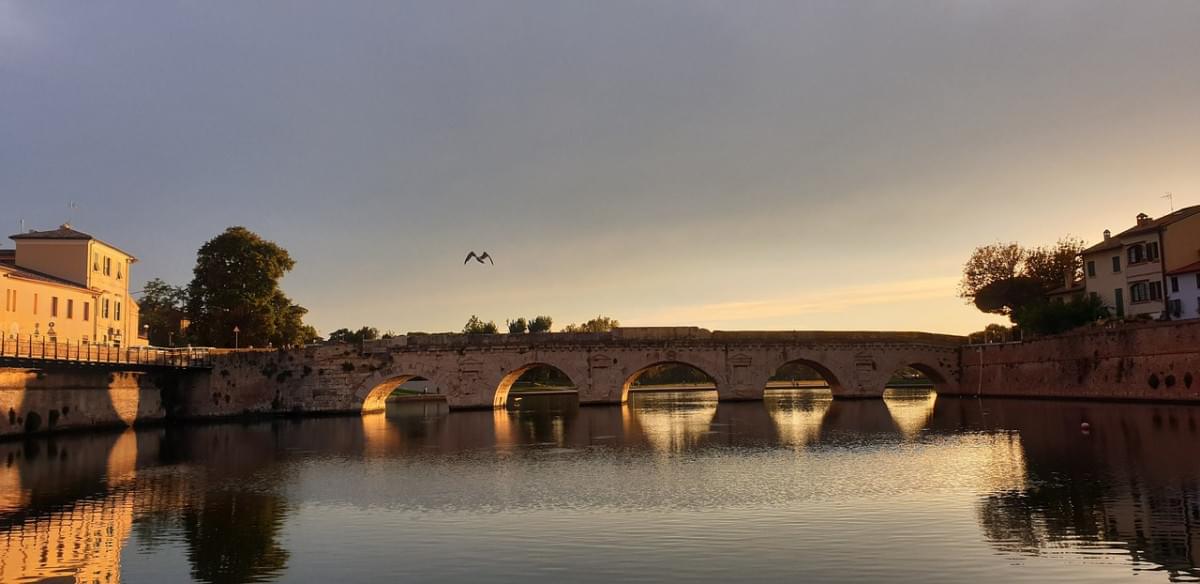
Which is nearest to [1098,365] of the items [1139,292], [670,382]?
[1139,292]

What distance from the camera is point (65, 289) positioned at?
162 ft

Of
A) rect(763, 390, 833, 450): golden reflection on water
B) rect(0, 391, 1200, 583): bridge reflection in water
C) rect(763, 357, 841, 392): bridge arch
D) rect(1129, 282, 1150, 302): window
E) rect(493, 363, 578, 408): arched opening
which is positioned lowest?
rect(0, 391, 1200, 583): bridge reflection in water

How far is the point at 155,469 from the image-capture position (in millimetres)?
30188

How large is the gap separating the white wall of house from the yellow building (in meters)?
66.5

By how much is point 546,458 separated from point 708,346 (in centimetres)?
3427

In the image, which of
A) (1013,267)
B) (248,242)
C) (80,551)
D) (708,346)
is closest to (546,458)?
(80,551)

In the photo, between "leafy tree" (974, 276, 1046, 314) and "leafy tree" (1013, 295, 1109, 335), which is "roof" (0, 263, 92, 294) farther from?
"leafy tree" (974, 276, 1046, 314)

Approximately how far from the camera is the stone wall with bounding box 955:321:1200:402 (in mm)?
46219

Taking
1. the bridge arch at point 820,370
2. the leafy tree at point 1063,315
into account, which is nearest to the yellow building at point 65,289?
the bridge arch at point 820,370

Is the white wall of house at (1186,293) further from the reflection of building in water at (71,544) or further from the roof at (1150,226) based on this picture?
the reflection of building in water at (71,544)

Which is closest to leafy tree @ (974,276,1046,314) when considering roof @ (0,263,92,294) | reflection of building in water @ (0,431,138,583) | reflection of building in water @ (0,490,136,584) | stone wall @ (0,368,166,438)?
stone wall @ (0,368,166,438)

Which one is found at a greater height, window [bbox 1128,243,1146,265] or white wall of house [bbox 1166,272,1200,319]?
window [bbox 1128,243,1146,265]

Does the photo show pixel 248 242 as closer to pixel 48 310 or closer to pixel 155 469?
pixel 48 310

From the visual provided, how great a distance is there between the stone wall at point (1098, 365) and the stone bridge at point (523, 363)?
4891mm
